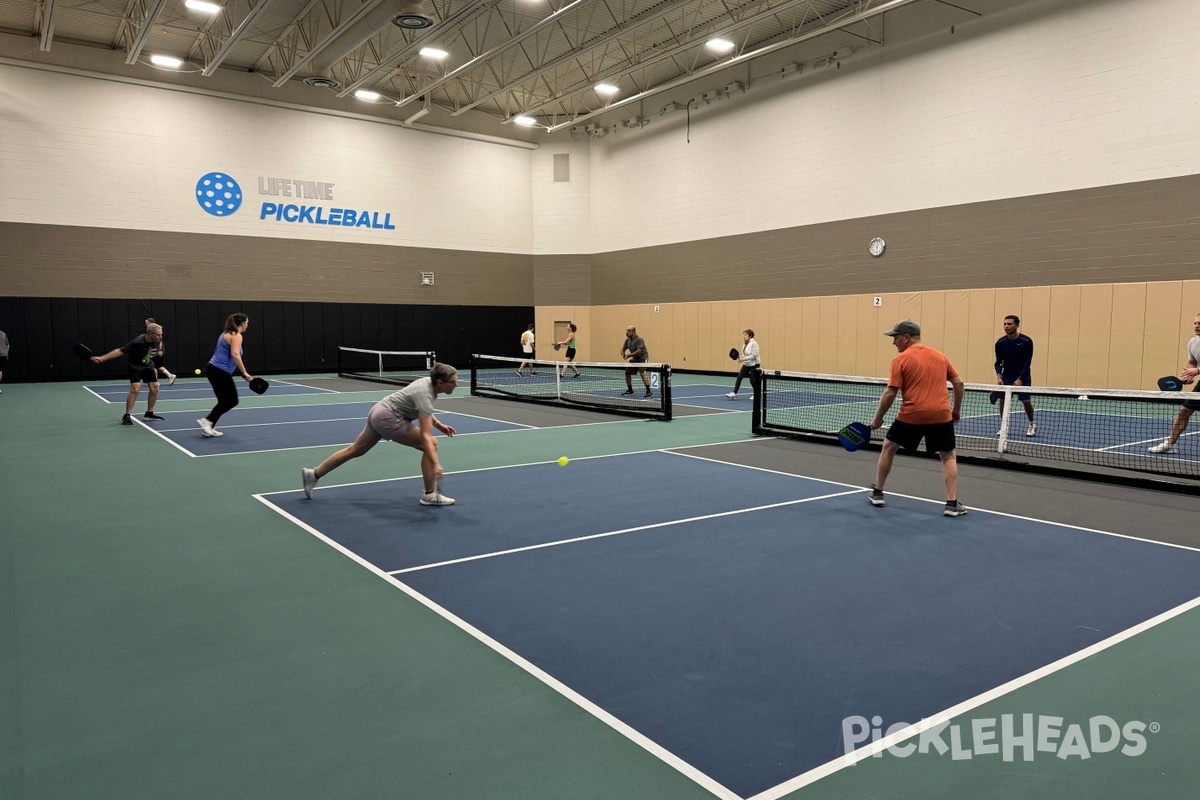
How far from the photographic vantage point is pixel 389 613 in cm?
514

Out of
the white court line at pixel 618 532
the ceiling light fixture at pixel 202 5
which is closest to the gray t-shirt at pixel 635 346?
the white court line at pixel 618 532

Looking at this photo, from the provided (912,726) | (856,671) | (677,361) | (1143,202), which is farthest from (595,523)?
(677,361)

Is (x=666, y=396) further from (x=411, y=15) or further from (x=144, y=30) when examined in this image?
(x=144, y=30)

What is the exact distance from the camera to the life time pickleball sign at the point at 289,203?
27328 mm

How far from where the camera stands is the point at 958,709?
3.81 metres

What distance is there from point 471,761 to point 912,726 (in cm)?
196

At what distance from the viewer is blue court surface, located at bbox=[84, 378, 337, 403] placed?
65.9ft

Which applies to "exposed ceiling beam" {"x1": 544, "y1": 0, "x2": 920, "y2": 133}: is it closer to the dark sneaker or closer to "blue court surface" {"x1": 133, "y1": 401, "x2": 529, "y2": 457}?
"blue court surface" {"x1": 133, "y1": 401, "x2": 529, "y2": 457}

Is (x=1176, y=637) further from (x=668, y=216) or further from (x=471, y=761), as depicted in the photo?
(x=668, y=216)

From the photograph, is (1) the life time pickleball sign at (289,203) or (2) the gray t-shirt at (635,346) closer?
(2) the gray t-shirt at (635,346)

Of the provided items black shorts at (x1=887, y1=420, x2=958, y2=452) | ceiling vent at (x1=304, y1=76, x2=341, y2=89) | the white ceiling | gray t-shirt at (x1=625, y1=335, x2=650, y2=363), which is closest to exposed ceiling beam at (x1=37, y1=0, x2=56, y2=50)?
the white ceiling

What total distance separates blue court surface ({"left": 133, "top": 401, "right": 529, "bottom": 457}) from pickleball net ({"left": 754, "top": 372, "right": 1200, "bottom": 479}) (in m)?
5.30

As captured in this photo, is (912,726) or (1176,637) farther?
(1176,637)

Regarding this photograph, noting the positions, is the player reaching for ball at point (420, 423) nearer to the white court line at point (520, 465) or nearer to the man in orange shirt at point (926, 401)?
the white court line at point (520, 465)
